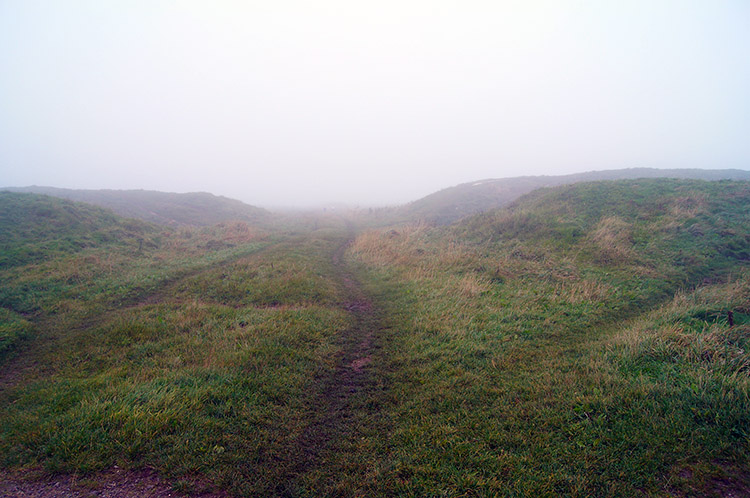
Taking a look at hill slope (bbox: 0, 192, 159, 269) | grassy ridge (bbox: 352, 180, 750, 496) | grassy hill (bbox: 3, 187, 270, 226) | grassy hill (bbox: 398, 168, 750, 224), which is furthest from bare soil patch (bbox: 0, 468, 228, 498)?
grassy hill (bbox: 3, 187, 270, 226)

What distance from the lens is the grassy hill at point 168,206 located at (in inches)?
1700

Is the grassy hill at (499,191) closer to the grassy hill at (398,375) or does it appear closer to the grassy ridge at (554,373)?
the grassy ridge at (554,373)

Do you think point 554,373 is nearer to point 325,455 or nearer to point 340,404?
point 340,404

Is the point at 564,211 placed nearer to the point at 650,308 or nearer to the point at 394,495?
the point at 650,308

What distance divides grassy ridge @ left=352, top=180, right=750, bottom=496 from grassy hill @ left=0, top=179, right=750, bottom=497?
0.04 metres

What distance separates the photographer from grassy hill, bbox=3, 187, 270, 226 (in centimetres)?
4319

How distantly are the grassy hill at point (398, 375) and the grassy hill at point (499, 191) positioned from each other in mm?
28055

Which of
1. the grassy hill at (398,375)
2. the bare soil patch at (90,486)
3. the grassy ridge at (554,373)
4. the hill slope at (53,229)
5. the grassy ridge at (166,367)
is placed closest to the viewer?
Answer: the bare soil patch at (90,486)

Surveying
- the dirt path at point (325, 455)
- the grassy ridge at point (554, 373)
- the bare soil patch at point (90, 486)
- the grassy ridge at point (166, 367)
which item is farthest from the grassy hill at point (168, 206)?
the bare soil patch at point (90, 486)

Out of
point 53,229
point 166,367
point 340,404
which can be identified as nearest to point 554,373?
point 340,404

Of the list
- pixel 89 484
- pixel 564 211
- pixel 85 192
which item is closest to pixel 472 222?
pixel 564 211

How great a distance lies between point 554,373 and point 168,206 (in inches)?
2219

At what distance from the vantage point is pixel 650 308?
1023 centimetres

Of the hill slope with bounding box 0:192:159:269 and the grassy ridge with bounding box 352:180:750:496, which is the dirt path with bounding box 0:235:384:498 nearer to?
the grassy ridge with bounding box 352:180:750:496
